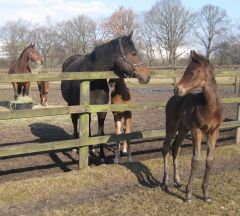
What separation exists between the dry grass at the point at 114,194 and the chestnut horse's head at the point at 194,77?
140 cm

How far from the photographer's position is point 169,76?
7.06 m

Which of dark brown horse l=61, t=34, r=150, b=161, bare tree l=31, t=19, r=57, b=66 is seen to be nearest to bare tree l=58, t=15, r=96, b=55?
bare tree l=31, t=19, r=57, b=66

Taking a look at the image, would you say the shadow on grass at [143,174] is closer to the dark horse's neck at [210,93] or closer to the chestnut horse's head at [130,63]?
the chestnut horse's head at [130,63]

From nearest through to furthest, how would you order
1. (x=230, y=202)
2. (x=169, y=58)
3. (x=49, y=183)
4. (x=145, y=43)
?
(x=230, y=202)
(x=49, y=183)
(x=169, y=58)
(x=145, y=43)

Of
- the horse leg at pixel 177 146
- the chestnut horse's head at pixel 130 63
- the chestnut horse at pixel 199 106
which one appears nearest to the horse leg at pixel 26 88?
the chestnut horse's head at pixel 130 63

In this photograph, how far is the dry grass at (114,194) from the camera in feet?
15.1

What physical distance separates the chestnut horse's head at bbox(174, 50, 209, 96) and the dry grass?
1.40 meters

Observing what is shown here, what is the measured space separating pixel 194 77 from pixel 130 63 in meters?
1.68

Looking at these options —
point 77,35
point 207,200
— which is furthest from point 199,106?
point 77,35

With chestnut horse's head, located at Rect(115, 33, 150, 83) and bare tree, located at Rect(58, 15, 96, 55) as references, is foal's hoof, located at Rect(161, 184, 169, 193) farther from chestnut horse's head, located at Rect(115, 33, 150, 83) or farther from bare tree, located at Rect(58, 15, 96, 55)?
bare tree, located at Rect(58, 15, 96, 55)

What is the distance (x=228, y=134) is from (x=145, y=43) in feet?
182

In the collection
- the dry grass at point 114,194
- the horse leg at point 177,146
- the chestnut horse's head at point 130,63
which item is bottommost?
the dry grass at point 114,194

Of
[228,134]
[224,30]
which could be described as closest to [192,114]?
[228,134]

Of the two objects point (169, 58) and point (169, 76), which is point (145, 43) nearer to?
point (169, 58)
